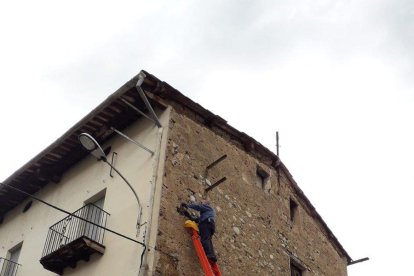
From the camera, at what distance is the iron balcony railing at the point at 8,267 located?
13.8 m

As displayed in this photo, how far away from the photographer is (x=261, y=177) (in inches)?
568

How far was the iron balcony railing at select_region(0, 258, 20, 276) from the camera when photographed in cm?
1382

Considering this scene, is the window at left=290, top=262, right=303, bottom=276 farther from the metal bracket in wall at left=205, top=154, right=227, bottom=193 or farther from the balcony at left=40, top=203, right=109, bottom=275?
the balcony at left=40, top=203, right=109, bottom=275

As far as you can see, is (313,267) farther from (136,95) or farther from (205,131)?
(136,95)

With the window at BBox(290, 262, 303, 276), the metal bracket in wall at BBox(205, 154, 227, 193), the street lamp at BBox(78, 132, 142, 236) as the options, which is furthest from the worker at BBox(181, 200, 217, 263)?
the window at BBox(290, 262, 303, 276)

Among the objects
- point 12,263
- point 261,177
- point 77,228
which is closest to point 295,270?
point 261,177

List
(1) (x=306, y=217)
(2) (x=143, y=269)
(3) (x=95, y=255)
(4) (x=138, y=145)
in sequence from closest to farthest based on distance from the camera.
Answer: (2) (x=143, y=269) → (3) (x=95, y=255) → (4) (x=138, y=145) → (1) (x=306, y=217)

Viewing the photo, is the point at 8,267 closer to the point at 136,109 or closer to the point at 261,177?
the point at 136,109

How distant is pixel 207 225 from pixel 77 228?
3.07 meters

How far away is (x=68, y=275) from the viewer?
11641 millimetres

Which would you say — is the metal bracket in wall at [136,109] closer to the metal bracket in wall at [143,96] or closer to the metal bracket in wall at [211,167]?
the metal bracket in wall at [143,96]

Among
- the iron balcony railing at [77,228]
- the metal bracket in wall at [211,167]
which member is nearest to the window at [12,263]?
the iron balcony railing at [77,228]

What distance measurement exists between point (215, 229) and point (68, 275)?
126 inches

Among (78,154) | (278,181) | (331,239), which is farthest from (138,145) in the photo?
(331,239)
